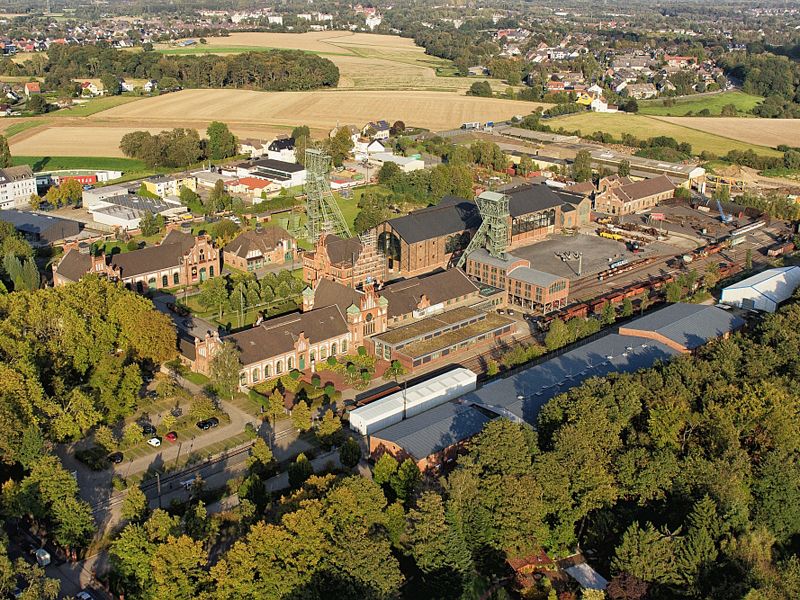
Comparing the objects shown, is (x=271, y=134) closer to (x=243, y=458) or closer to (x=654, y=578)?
(x=243, y=458)

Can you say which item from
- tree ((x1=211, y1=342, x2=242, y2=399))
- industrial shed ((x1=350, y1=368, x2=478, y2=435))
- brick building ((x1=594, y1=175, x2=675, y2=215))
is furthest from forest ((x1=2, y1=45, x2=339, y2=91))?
industrial shed ((x1=350, y1=368, x2=478, y2=435))

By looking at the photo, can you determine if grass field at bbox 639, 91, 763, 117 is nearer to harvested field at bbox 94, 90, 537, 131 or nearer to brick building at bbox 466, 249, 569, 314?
harvested field at bbox 94, 90, 537, 131

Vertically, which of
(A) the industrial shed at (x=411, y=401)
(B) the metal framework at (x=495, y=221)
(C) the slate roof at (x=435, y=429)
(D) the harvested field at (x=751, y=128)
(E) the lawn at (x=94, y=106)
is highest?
(B) the metal framework at (x=495, y=221)

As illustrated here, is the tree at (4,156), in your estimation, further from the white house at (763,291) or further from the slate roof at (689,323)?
the white house at (763,291)

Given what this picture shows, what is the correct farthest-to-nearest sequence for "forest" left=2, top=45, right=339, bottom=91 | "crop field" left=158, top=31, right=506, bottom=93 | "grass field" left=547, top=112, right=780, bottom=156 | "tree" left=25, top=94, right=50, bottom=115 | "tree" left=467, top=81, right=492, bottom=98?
"crop field" left=158, top=31, right=506, bottom=93, "tree" left=467, top=81, right=492, bottom=98, "forest" left=2, top=45, right=339, bottom=91, "tree" left=25, top=94, right=50, bottom=115, "grass field" left=547, top=112, right=780, bottom=156

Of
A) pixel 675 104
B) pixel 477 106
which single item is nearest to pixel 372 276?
pixel 477 106

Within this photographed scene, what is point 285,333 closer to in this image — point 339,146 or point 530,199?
point 530,199

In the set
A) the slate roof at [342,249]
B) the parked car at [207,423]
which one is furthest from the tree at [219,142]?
the parked car at [207,423]
